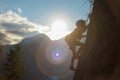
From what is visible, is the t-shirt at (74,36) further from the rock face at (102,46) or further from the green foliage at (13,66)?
the green foliage at (13,66)

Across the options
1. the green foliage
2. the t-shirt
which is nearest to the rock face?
the t-shirt

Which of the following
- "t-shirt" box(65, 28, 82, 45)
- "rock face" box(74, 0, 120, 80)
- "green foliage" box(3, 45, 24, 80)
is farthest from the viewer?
"green foliage" box(3, 45, 24, 80)

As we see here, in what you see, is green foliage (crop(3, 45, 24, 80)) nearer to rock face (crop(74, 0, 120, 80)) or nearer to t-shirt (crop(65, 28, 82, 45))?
t-shirt (crop(65, 28, 82, 45))

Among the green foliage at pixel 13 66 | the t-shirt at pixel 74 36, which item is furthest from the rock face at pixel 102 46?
the green foliage at pixel 13 66

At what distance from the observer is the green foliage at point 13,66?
7100 cm

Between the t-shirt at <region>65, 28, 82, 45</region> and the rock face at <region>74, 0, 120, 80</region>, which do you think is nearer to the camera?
the rock face at <region>74, 0, 120, 80</region>

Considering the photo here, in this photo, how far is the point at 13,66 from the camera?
74.2m

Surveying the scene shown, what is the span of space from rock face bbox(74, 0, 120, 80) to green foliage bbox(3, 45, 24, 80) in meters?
58.8

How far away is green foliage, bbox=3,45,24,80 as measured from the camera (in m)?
71.0

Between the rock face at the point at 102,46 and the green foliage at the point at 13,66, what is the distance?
58766mm

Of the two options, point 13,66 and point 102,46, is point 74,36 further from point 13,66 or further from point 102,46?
point 13,66

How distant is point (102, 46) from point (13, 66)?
65446 millimetres

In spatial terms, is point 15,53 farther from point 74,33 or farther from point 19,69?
point 74,33

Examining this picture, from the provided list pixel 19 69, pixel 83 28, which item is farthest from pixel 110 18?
pixel 19 69
